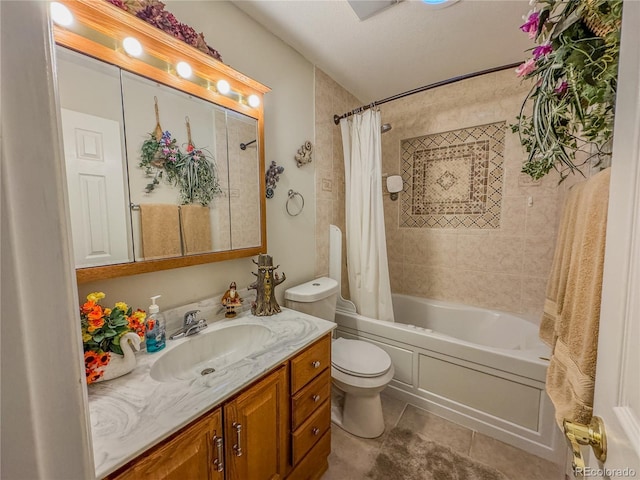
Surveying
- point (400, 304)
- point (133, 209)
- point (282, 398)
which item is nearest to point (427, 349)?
point (400, 304)

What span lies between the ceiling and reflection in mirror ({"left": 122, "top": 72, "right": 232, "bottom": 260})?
726 millimetres

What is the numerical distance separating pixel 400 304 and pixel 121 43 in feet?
8.92

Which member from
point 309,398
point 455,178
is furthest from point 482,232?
point 309,398

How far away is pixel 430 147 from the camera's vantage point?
2.46m

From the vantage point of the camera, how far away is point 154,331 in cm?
106

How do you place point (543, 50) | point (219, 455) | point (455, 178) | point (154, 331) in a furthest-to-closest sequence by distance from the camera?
point (455, 178) < point (154, 331) < point (219, 455) < point (543, 50)

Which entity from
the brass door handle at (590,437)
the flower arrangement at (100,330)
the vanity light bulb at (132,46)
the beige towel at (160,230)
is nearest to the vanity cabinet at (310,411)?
the flower arrangement at (100,330)

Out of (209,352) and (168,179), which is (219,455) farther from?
(168,179)

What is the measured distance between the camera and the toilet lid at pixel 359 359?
1540mm

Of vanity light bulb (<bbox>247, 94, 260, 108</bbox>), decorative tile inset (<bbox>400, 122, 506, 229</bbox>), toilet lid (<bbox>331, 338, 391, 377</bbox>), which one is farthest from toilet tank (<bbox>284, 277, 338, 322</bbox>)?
decorative tile inset (<bbox>400, 122, 506, 229</bbox>)

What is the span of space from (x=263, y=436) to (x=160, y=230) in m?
0.95

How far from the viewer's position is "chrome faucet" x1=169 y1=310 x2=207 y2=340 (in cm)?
118

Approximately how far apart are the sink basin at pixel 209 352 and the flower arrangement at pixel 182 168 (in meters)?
0.66

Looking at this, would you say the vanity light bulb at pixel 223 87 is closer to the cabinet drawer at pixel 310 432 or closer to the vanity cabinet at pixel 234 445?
the vanity cabinet at pixel 234 445
